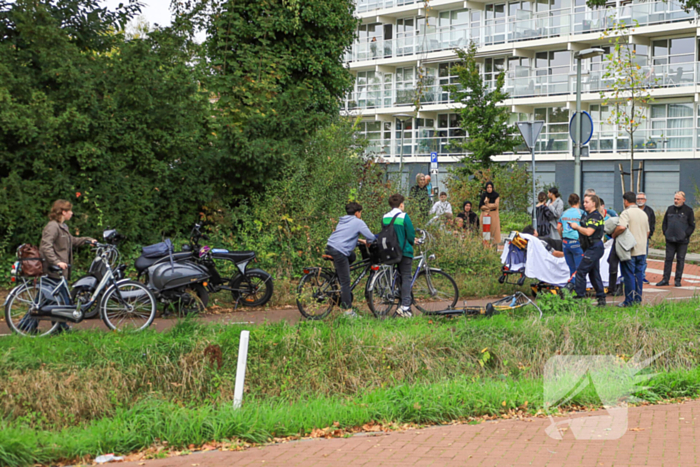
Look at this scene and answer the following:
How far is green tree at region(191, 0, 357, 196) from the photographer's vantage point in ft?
46.8

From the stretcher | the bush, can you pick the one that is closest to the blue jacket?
the stretcher

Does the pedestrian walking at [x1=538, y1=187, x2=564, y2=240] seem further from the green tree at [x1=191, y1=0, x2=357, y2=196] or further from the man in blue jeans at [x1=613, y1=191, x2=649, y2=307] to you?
the green tree at [x1=191, y1=0, x2=357, y2=196]

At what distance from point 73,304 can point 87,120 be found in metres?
4.13

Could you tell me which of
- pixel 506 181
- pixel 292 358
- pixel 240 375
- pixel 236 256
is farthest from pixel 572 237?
pixel 506 181

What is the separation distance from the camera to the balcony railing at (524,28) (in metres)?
37.1

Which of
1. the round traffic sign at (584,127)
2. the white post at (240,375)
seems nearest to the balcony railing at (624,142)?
the round traffic sign at (584,127)

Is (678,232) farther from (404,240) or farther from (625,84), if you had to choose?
(625,84)

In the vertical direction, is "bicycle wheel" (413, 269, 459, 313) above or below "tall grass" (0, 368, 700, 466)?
above

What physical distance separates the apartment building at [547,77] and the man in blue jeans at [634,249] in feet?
57.8

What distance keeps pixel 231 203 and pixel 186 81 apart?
9.37ft

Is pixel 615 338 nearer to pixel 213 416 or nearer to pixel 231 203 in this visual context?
pixel 213 416

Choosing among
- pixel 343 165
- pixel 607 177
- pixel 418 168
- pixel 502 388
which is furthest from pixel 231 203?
pixel 418 168

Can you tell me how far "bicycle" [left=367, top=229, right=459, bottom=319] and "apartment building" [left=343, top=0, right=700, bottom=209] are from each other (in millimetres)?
18621

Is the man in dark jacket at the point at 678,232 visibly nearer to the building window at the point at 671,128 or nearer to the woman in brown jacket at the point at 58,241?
the woman in brown jacket at the point at 58,241
